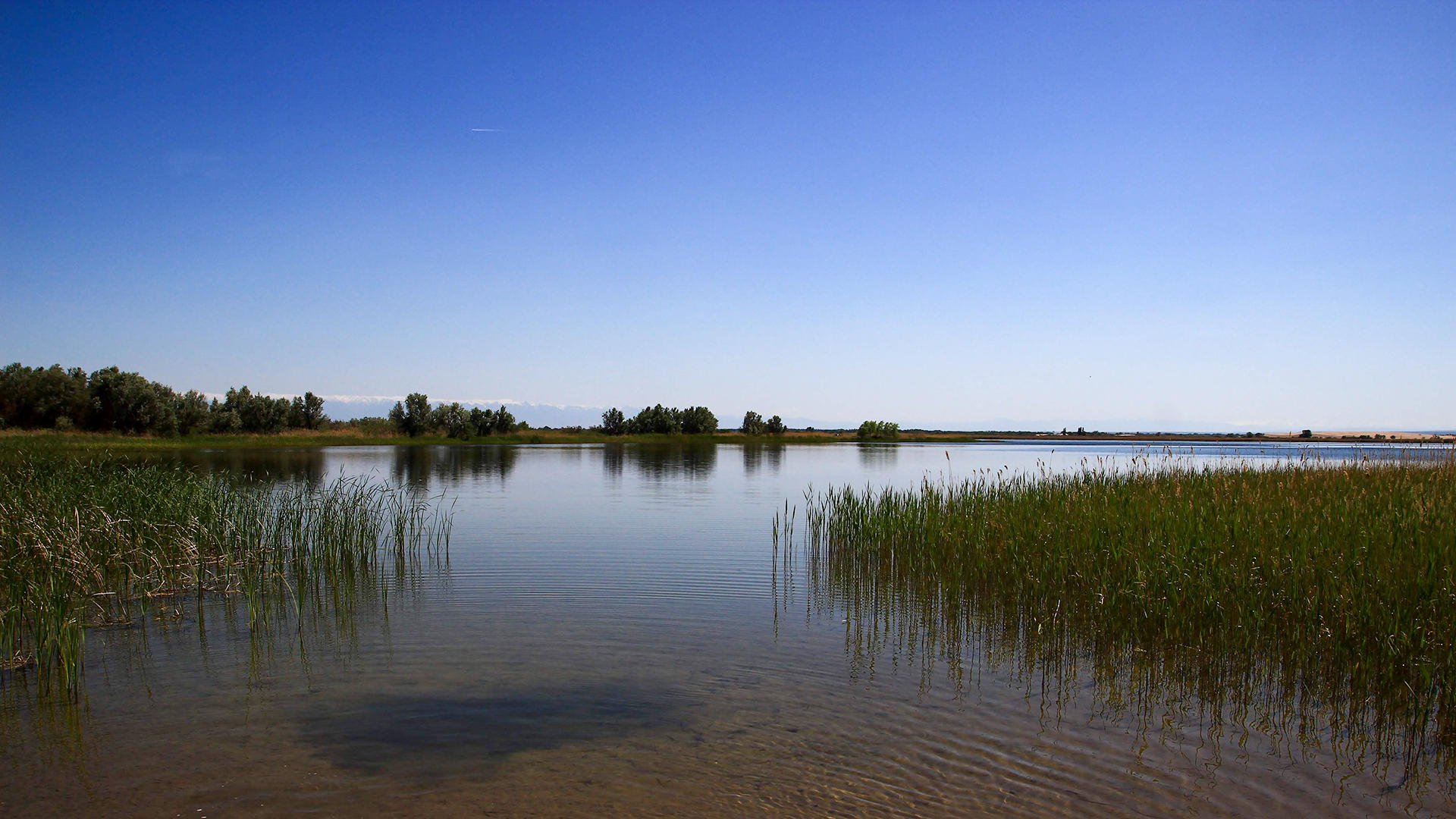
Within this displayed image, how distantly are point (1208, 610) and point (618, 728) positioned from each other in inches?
256

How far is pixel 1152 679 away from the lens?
771cm

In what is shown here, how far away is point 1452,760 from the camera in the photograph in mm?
5832

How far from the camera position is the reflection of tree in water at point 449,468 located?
3300cm

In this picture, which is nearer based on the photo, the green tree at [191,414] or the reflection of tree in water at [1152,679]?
the reflection of tree in water at [1152,679]

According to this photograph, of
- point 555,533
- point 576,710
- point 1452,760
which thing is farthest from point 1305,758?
point 555,533

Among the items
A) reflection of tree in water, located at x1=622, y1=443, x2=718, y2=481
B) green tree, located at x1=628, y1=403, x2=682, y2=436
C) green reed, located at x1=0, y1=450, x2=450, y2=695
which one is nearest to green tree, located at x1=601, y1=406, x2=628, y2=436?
green tree, located at x1=628, y1=403, x2=682, y2=436

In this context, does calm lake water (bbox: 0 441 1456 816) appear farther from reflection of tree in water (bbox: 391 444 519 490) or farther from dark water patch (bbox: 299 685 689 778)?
reflection of tree in water (bbox: 391 444 519 490)

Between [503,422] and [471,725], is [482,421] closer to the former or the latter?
[503,422]

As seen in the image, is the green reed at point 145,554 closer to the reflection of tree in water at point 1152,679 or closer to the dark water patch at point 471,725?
the dark water patch at point 471,725

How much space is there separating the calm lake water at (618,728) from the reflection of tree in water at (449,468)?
66.3ft

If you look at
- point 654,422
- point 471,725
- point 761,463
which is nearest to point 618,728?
point 471,725

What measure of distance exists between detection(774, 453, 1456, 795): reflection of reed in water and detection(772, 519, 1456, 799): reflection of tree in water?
0.02 meters

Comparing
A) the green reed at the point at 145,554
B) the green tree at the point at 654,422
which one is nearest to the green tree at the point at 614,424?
the green tree at the point at 654,422

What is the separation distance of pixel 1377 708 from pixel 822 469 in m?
36.7
